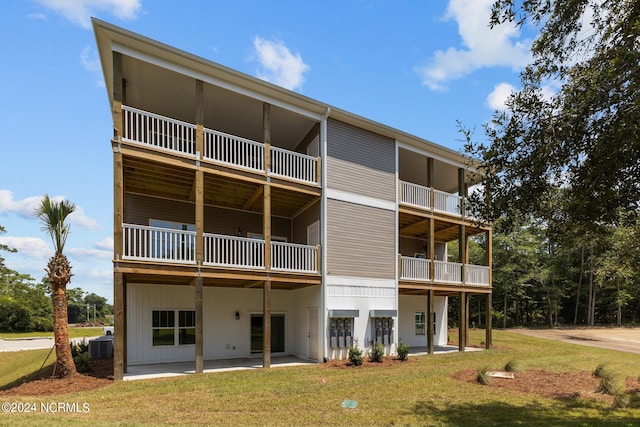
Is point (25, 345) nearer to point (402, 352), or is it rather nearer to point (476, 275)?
point (402, 352)

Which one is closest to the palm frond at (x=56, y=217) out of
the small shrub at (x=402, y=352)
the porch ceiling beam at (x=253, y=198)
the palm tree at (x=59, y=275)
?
the palm tree at (x=59, y=275)

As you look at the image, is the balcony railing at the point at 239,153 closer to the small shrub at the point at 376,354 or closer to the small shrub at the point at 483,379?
the small shrub at the point at 376,354

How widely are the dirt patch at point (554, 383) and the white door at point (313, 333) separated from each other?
507cm

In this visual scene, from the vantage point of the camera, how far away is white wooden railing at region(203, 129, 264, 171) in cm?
1347

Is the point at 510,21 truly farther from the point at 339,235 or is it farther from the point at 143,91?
the point at 143,91

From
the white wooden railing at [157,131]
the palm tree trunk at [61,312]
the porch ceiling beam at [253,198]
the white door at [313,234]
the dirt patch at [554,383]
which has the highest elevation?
the white wooden railing at [157,131]

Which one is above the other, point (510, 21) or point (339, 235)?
point (510, 21)

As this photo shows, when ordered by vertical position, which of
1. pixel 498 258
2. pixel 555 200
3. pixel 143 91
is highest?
pixel 143 91

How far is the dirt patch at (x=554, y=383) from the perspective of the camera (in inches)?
397

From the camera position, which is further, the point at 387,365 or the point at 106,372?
the point at 387,365

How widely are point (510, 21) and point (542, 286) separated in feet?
127

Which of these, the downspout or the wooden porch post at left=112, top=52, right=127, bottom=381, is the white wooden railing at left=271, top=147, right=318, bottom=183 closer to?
the downspout

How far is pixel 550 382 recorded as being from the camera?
11.5 m

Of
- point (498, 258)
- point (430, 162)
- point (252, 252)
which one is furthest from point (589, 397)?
point (498, 258)
